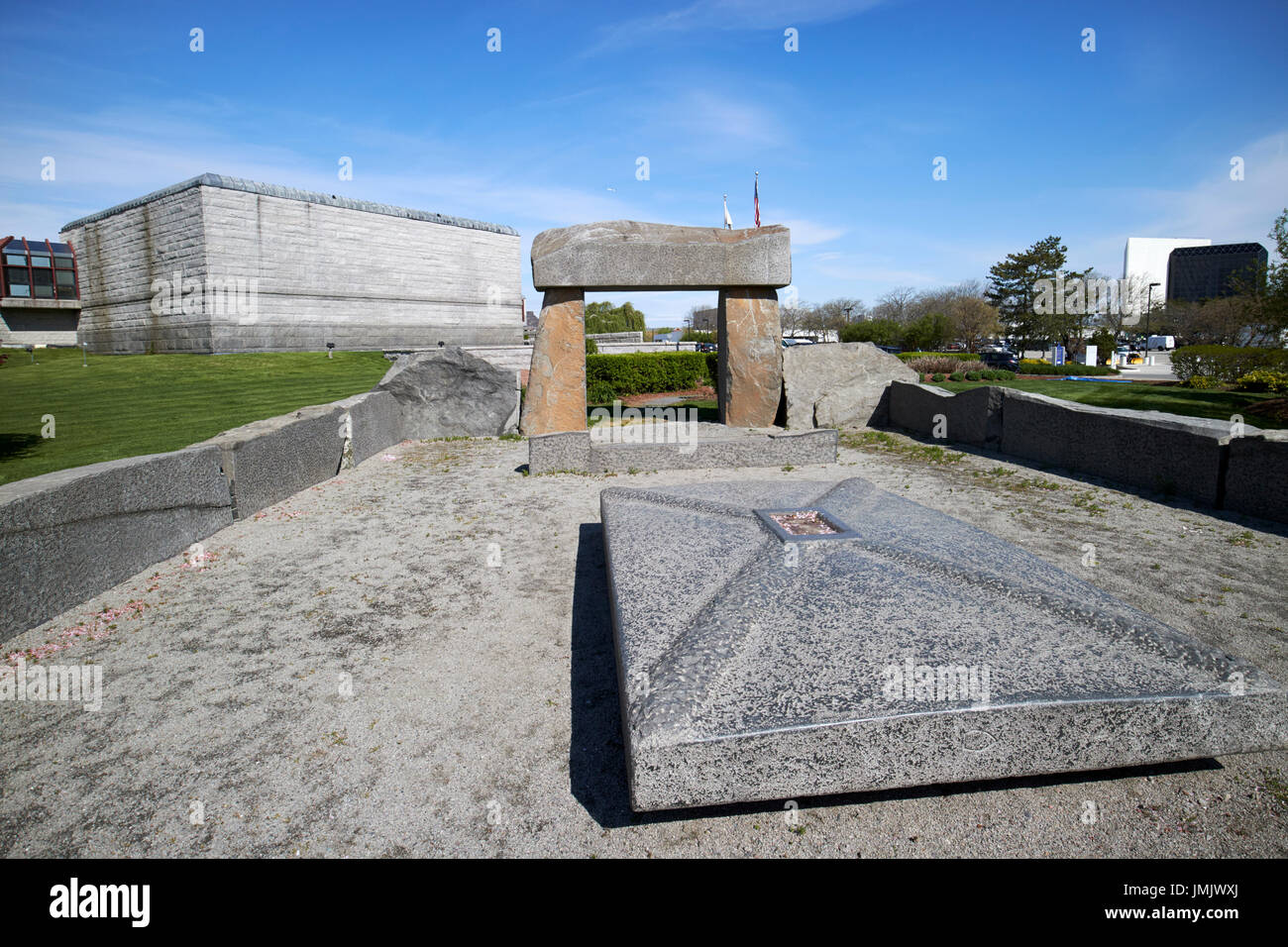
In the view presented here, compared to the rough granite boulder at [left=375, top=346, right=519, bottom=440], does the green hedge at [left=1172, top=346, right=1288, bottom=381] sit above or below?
above

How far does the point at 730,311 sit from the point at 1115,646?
28.5 ft

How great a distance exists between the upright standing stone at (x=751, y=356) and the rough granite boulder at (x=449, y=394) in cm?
376

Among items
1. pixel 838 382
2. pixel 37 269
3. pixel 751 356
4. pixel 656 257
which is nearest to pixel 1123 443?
pixel 838 382

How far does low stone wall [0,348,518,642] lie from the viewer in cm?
363

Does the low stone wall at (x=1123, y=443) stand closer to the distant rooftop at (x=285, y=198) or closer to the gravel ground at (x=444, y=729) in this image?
the gravel ground at (x=444, y=729)

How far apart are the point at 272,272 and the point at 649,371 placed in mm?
14542

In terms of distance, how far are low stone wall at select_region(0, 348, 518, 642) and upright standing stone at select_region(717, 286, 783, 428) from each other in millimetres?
5375

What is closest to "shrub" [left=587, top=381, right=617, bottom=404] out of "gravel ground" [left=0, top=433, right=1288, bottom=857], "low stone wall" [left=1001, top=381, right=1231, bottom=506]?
"low stone wall" [left=1001, top=381, right=1231, bottom=506]

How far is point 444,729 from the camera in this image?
112 inches

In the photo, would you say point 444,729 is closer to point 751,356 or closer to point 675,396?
point 751,356

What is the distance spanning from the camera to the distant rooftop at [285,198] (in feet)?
70.7

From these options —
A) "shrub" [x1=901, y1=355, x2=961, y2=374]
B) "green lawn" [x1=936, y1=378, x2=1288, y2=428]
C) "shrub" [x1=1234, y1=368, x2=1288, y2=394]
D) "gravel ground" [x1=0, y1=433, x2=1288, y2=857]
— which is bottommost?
"gravel ground" [x1=0, y1=433, x2=1288, y2=857]

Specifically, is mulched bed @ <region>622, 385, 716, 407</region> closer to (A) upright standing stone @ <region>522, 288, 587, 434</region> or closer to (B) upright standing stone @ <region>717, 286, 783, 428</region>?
(B) upright standing stone @ <region>717, 286, 783, 428</region>

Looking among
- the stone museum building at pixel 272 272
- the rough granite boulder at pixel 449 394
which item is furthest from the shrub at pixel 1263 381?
the stone museum building at pixel 272 272
